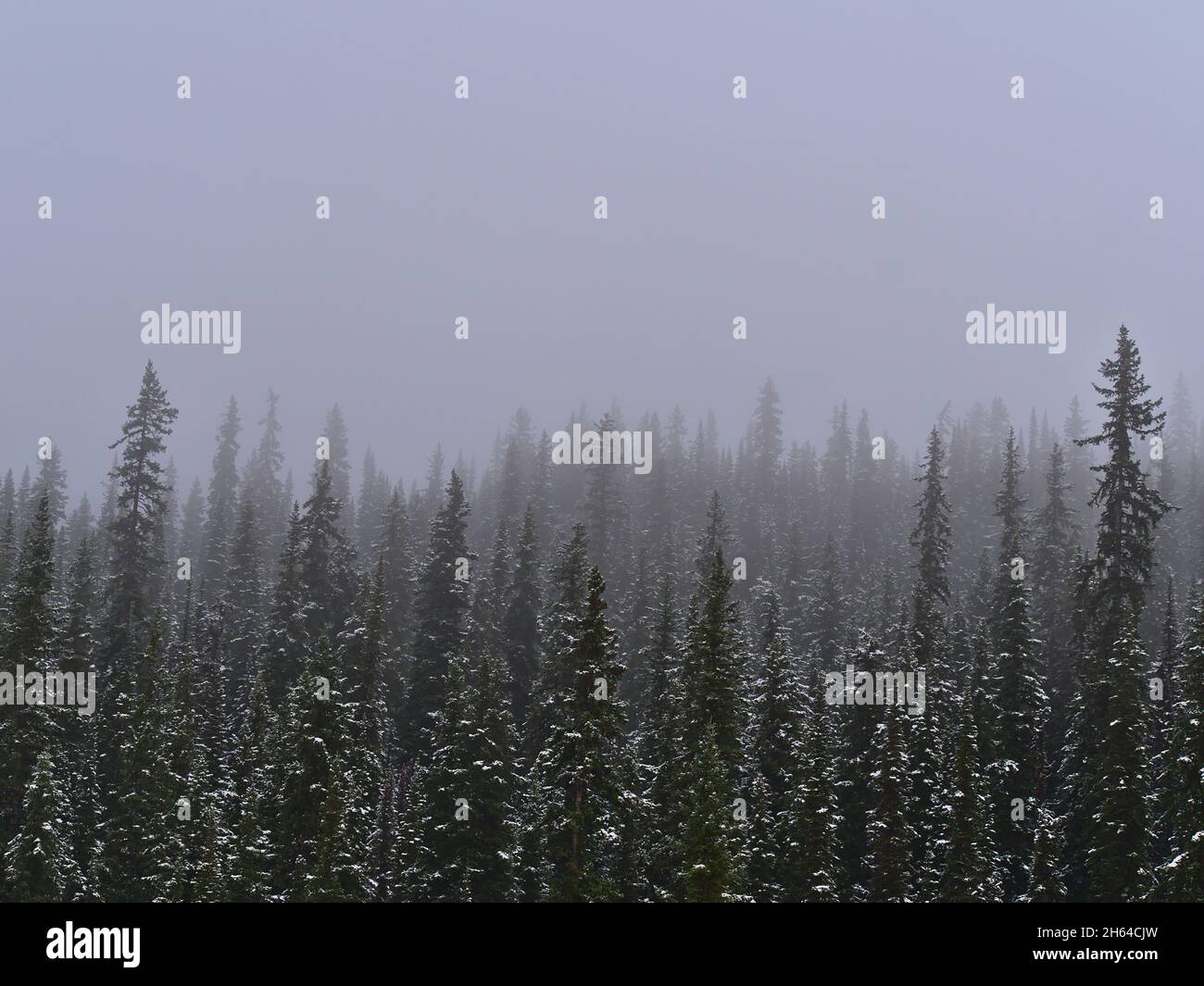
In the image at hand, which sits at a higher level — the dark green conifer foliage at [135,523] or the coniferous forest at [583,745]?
the dark green conifer foliage at [135,523]
